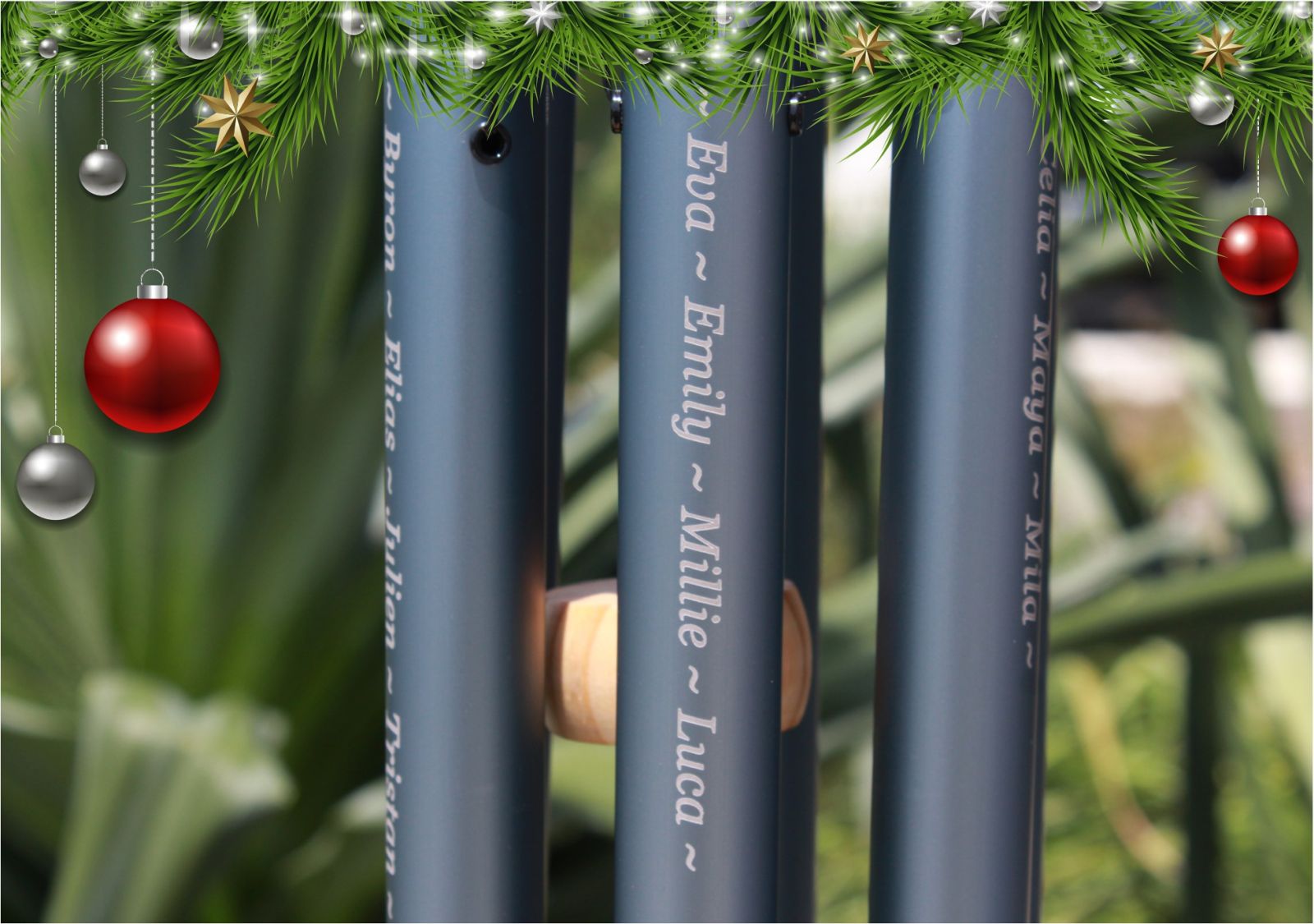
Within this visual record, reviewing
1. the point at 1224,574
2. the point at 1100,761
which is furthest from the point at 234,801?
the point at 1100,761

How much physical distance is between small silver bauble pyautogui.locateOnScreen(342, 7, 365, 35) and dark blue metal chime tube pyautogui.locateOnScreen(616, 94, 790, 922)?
0.20ft

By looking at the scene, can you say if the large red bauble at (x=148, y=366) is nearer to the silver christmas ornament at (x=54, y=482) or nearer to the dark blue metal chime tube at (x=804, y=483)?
the silver christmas ornament at (x=54, y=482)

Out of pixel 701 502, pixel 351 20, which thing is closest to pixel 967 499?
pixel 701 502

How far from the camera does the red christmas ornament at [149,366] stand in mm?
246

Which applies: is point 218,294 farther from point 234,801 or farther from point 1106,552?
point 1106,552

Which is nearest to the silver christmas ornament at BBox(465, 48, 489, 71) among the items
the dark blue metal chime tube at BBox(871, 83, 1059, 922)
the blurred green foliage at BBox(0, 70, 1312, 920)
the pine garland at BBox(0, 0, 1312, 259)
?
the pine garland at BBox(0, 0, 1312, 259)

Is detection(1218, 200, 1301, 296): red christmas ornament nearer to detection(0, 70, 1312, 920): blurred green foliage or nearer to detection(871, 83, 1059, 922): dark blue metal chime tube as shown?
detection(871, 83, 1059, 922): dark blue metal chime tube

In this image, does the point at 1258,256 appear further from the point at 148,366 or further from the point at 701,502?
the point at 148,366

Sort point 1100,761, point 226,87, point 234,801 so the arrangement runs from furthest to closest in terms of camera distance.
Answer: point 1100,761
point 234,801
point 226,87

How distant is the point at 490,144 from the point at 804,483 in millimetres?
126

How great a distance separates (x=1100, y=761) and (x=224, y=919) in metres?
0.68

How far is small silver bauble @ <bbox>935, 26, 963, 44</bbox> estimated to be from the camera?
0.25 metres

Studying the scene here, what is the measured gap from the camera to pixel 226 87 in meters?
0.25

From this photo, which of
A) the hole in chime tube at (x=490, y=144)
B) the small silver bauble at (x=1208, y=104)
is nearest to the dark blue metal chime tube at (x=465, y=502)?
the hole in chime tube at (x=490, y=144)
